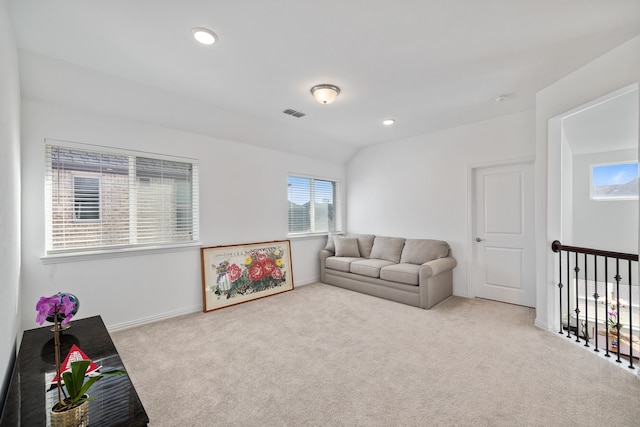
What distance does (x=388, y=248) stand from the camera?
16.1ft

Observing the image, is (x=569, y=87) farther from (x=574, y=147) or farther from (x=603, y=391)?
(x=574, y=147)

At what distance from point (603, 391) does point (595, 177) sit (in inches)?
194

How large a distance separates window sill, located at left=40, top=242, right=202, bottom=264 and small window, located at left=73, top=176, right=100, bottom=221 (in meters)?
0.39

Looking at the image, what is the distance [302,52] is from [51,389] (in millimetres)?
2630

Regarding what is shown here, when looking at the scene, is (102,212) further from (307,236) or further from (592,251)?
(592,251)

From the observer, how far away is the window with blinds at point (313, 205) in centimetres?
521

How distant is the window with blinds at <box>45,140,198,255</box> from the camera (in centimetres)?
290

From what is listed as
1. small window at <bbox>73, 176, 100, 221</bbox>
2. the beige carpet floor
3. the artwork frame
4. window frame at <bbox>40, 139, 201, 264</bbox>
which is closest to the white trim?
window frame at <bbox>40, 139, 201, 264</bbox>

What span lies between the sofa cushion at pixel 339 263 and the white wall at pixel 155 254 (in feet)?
1.37

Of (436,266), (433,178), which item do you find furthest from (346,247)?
(433,178)

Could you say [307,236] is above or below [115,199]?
below

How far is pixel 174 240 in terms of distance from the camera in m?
3.73

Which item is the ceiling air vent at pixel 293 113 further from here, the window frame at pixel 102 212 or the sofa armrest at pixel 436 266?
the sofa armrest at pixel 436 266

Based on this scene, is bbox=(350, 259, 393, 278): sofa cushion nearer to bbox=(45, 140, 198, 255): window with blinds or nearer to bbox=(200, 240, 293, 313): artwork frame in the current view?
bbox=(200, 240, 293, 313): artwork frame
